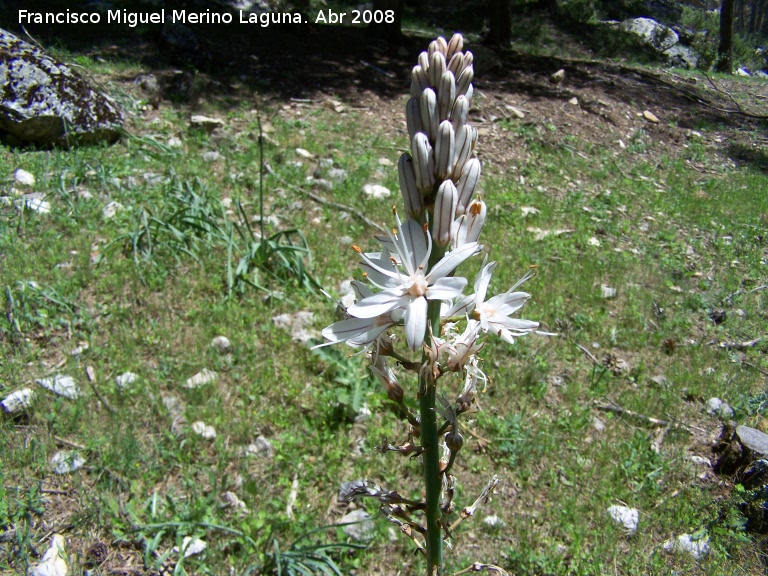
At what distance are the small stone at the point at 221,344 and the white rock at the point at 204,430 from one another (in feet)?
2.12

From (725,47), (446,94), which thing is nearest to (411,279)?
(446,94)

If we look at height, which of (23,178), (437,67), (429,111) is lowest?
(23,178)

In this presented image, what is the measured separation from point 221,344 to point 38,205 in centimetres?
232

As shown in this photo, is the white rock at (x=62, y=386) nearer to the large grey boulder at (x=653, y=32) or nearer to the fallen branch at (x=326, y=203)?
the fallen branch at (x=326, y=203)

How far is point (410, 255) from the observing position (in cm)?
152

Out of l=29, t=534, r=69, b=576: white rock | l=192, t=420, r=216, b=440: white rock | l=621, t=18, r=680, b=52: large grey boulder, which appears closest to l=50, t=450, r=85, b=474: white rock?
l=29, t=534, r=69, b=576: white rock

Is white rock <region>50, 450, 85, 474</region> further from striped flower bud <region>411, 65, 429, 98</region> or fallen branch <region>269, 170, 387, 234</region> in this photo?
fallen branch <region>269, 170, 387, 234</region>

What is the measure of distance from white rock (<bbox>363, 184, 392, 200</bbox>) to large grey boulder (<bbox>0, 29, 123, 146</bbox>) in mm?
2791

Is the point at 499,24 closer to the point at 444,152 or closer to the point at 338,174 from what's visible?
the point at 338,174

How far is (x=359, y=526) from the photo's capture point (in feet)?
9.46

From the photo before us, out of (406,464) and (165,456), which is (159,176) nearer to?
(165,456)

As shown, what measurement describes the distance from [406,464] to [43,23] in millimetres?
10200

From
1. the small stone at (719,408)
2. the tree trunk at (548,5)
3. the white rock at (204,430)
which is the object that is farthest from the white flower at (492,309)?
the tree trunk at (548,5)

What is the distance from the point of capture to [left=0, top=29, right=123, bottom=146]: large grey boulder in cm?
565
